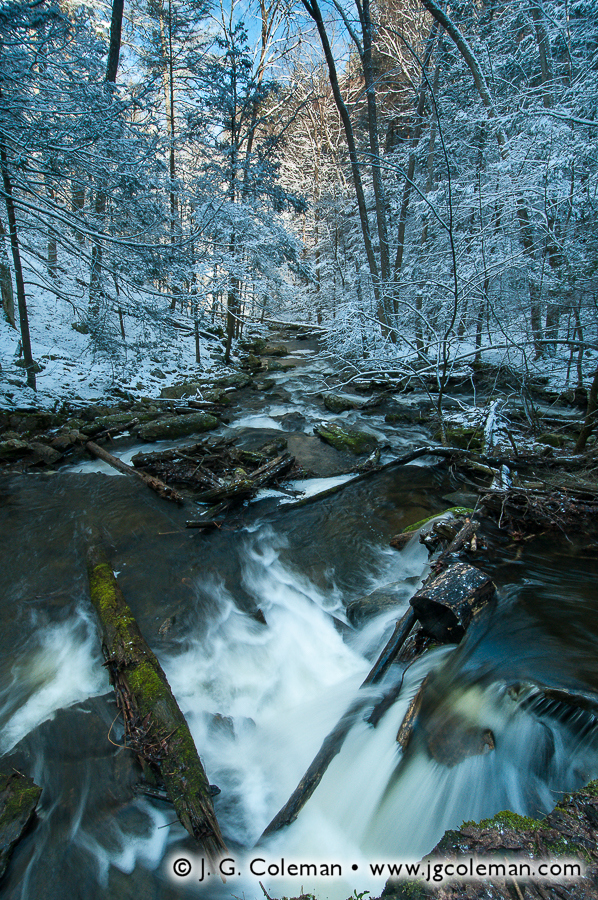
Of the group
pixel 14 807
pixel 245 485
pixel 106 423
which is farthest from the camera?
pixel 106 423

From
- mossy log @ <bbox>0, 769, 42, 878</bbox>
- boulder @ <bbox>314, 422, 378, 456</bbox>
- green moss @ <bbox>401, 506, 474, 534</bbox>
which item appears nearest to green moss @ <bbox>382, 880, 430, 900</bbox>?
mossy log @ <bbox>0, 769, 42, 878</bbox>

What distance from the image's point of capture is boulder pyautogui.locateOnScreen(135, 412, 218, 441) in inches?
335

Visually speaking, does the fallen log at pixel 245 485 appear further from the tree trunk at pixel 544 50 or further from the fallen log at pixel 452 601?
the tree trunk at pixel 544 50

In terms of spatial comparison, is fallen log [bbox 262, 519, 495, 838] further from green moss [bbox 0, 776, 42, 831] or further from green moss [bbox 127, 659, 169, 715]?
green moss [bbox 0, 776, 42, 831]

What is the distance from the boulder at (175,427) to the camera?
27.9 ft

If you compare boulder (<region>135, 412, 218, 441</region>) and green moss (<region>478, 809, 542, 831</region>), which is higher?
green moss (<region>478, 809, 542, 831</region>)

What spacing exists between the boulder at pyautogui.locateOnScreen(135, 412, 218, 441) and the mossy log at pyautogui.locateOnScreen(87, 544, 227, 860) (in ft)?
17.6

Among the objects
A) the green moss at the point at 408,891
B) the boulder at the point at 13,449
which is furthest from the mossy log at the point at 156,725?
the boulder at the point at 13,449

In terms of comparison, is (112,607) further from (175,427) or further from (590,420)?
(590,420)

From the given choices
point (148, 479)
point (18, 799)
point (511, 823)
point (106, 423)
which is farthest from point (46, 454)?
point (511, 823)

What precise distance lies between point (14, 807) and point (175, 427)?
708 cm

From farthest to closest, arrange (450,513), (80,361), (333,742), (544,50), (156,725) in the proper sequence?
(80,361), (544,50), (450,513), (333,742), (156,725)

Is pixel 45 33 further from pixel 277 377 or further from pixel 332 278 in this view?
pixel 332 278

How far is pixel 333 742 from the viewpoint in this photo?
295 cm
